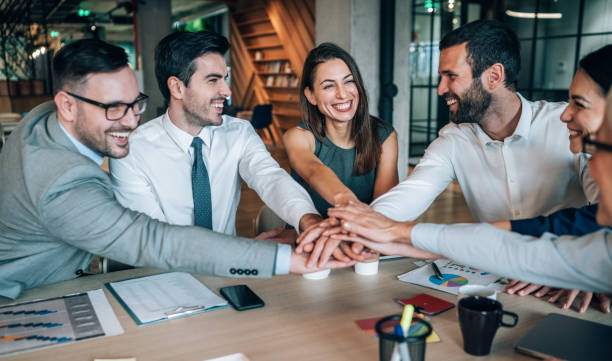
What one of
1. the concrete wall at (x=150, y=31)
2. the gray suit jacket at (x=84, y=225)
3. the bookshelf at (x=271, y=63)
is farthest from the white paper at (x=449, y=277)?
the concrete wall at (x=150, y=31)

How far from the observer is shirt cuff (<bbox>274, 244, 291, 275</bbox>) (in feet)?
4.98

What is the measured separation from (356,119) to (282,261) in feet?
4.15

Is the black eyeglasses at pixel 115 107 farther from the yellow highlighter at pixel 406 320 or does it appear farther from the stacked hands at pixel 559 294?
the stacked hands at pixel 559 294

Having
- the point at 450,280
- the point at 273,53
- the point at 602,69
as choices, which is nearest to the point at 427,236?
the point at 450,280

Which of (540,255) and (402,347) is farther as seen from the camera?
(540,255)

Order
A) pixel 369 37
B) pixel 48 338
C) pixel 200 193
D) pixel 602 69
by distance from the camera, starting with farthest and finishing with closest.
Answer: pixel 369 37 < pixel 200 193 < pixel 602 69 < pixel 48 338

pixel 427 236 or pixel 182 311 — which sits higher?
pixel 427 236

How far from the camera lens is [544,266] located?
129 centimetres

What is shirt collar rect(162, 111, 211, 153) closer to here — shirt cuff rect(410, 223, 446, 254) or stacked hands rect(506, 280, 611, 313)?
shirt cuff rect(410, 223, 446, 254)

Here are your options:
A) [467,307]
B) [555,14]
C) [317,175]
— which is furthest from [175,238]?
[555,14]

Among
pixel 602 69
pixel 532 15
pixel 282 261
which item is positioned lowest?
pixel 282 261

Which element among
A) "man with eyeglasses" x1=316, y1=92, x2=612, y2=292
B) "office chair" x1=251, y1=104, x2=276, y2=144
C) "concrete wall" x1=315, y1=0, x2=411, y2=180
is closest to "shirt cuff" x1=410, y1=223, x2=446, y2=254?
"man with eyeglasses" x1=316, y1=92, x2=612, y2=292

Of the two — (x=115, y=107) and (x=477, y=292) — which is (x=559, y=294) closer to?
(x=477, y=292)

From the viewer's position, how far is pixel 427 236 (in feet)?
4.83
